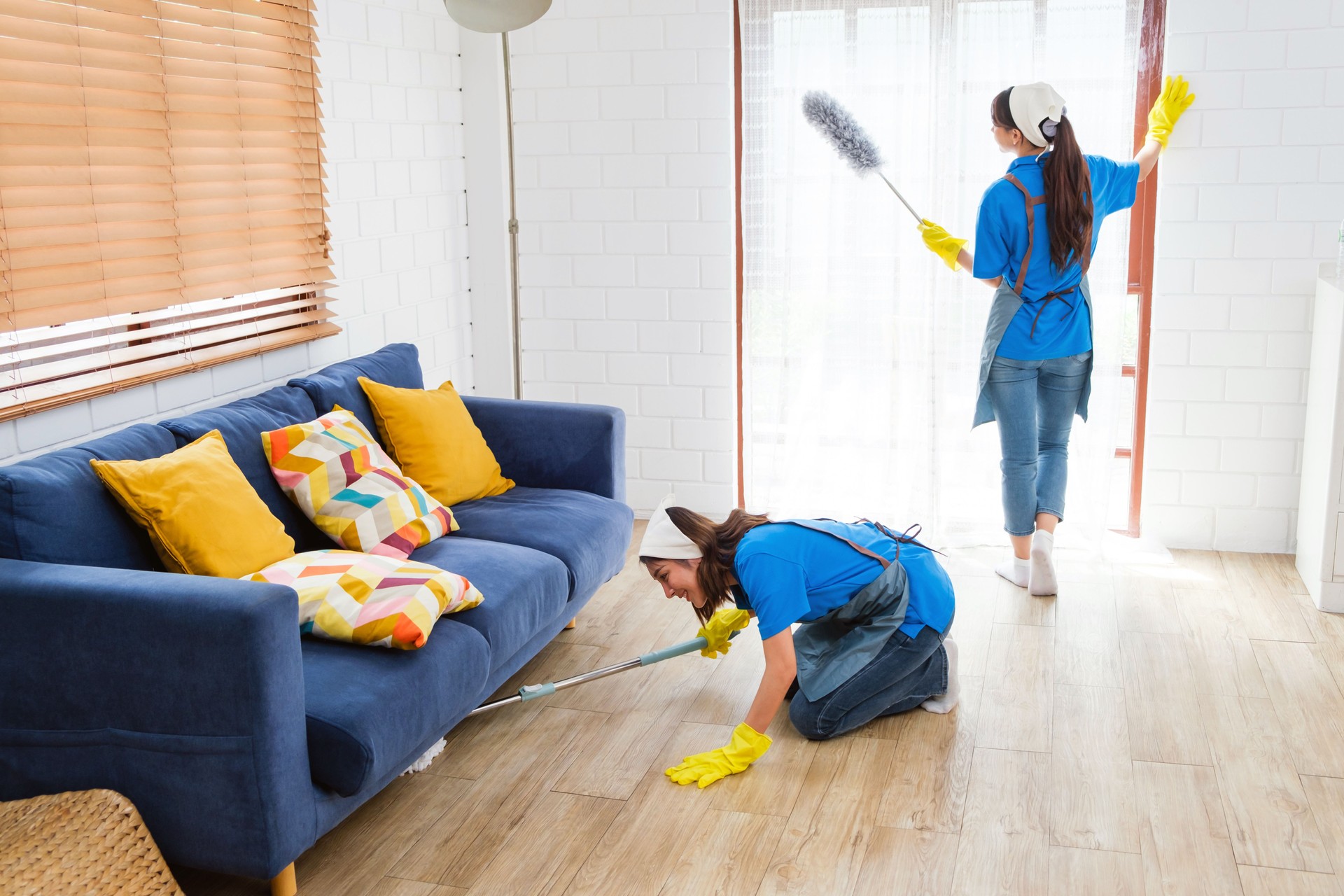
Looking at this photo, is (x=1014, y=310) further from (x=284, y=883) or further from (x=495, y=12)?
(x=284, y=883)

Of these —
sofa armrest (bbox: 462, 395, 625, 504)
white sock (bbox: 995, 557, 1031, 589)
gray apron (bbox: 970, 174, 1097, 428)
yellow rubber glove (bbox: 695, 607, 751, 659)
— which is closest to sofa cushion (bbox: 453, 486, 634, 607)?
sofa armrest (bbox: 462, 395, 625, 504)

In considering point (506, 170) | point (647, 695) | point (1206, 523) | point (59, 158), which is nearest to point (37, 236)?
point (59, 158)

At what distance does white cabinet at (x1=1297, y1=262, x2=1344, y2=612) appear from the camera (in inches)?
139

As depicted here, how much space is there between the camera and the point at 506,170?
454cm

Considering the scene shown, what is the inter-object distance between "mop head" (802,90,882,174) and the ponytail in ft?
1.98

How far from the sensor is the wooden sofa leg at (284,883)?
2.28 m

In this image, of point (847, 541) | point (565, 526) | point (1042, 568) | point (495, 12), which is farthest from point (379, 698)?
point (1042, 568)

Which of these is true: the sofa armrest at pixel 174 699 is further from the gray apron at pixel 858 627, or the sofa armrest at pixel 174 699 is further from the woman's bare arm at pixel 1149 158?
→ the woman's bare arm at pixel 1149 158

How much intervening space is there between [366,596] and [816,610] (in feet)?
3.52

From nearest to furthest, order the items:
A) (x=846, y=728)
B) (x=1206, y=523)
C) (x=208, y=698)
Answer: (x=208, y=698)
(x=846, y=728)
(x=1206, y=523)

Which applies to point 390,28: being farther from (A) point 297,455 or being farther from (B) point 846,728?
(B) point 846,728

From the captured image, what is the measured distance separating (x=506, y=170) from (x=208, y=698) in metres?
2.84

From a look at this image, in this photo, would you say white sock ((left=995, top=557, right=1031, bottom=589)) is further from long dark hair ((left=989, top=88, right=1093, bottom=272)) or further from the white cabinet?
long dark hair ((left=989, top=88, right=1093, bottom=272))

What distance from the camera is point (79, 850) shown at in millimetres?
2121
